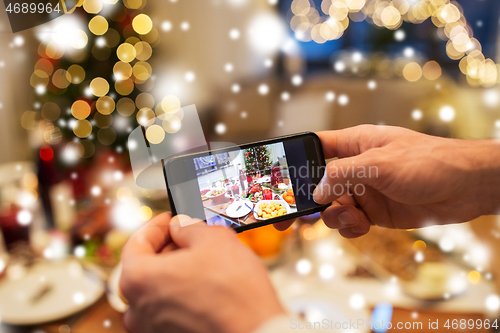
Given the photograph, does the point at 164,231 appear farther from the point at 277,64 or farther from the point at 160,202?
the point at 277,64

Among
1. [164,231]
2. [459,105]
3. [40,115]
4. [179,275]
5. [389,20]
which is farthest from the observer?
[459,105]

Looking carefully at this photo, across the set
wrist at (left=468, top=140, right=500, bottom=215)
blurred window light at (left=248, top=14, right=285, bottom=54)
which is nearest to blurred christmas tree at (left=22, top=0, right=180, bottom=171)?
blurred window light at (left=248, top=14, right=285, bottom=54)

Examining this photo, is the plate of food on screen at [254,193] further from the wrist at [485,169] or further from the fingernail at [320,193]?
the wrist at [485,169]

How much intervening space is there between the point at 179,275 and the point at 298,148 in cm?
45

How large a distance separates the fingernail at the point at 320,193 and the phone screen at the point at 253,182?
0.02 meters

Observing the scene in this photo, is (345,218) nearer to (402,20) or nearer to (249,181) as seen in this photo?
(249,181)

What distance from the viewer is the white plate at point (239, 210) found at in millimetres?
604

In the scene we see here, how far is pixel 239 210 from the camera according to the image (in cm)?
61

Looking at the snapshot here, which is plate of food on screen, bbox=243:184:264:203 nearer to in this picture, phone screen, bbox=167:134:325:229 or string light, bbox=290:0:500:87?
phone screen, bbox=167:134:325:229

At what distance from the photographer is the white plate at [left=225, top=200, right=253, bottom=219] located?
0.60 meters

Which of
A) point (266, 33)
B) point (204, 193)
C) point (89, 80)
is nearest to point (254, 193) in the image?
point (204, 193)

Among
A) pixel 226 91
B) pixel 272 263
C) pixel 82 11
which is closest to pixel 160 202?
pixel 272 263

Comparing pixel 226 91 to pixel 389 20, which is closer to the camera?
pixel 389 20

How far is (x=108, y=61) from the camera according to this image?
109cm
